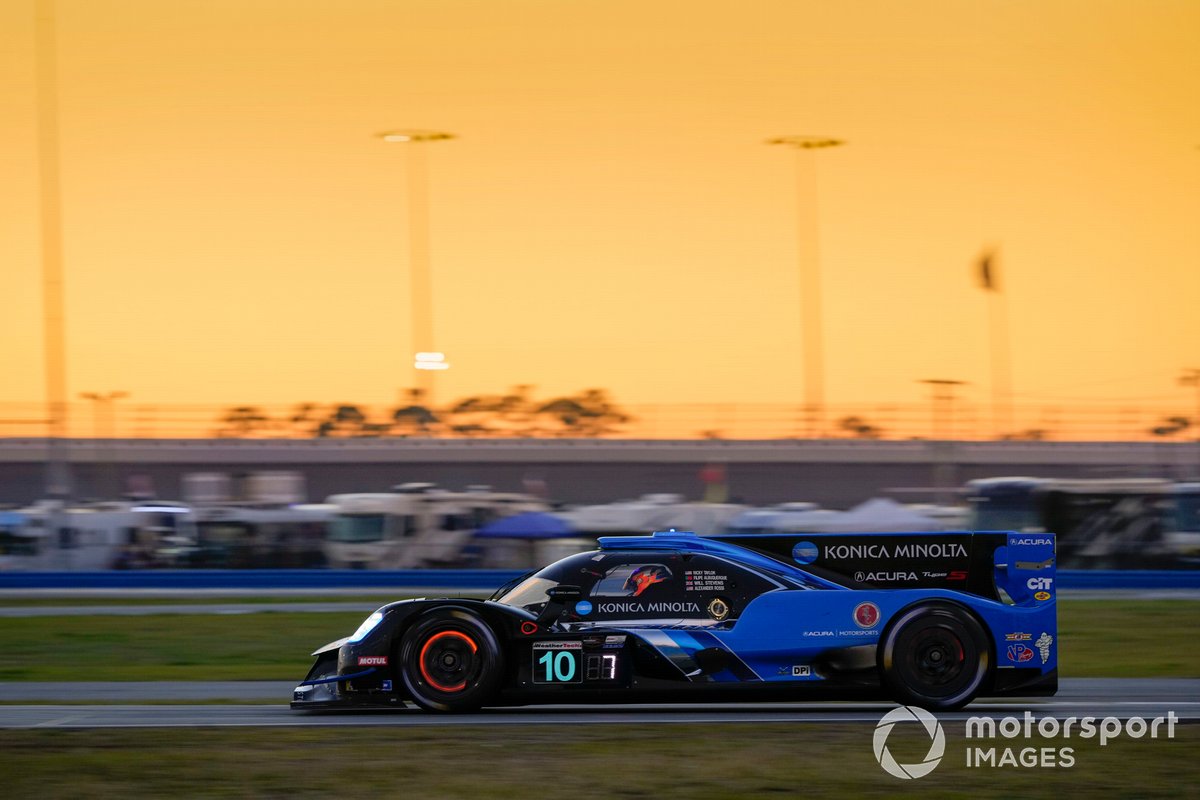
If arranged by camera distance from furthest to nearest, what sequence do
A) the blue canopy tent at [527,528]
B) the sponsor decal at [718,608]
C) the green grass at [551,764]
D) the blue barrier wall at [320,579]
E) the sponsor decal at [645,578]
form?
the blue canopy tent at [527,528], the blue barrier wall at [320,579], the sponsor decal at [645,578], the sponsor decal at [718,608], the green grass at [551,764]

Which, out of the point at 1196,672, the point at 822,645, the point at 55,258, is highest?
the point at 55,258

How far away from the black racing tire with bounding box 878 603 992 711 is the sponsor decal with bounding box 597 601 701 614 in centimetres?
123

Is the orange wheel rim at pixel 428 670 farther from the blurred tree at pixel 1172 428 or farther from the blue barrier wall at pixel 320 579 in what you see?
the blurred tree at pixel 1172 428

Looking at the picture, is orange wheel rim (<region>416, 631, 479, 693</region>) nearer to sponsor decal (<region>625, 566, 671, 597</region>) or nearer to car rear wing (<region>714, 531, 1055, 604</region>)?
sponsor decal (<region>625, 566, 671, 597</region>)

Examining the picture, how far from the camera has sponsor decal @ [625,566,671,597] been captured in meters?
9.22

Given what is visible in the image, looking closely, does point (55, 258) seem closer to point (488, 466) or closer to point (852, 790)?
point (488, 466)

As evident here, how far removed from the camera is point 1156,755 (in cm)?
740

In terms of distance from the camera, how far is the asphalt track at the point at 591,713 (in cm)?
880

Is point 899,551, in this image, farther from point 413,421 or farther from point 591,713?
point 413,421

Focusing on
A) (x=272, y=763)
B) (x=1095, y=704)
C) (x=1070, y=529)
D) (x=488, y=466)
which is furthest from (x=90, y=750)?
(x=488, y=466)

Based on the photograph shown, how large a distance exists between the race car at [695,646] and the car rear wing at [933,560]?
12 cm

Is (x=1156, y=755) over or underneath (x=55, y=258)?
underneath

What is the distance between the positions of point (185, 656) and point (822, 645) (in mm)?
8281

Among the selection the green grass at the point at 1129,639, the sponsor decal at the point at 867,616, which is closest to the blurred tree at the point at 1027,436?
the green grass at the point at 1129,639
